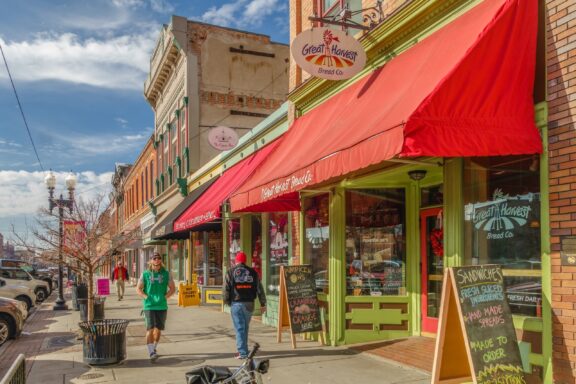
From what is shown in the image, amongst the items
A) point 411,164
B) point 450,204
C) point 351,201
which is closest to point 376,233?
point 351,201

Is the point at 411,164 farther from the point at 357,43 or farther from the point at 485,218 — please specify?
the point at 357,43

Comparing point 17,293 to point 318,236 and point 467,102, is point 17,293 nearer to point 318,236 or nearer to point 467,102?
point 318,236

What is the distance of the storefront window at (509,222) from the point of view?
19.7 feet

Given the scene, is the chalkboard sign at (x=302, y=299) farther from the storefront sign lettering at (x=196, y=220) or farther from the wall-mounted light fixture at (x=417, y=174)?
the storefront sign lettering at (x=196, y=220)

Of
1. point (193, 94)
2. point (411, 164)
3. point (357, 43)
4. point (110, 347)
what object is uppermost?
point (193, 94)

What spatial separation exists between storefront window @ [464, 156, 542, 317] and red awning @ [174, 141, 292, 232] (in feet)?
22.6

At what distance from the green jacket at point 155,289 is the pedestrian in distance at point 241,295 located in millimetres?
1147

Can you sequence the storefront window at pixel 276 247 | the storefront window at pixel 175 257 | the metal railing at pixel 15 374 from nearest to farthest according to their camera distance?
1. the metal railing at pixel 15 374
2. the storefront window at pixel 276 247
3. the storefront window at pixel 175 257

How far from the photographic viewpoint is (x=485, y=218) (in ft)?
21.9

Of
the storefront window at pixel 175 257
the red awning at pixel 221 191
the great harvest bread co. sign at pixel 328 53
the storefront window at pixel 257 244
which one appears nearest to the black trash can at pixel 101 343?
the great harvest bread co. sign at pixel 328 53

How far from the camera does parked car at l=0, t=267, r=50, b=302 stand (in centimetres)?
2392

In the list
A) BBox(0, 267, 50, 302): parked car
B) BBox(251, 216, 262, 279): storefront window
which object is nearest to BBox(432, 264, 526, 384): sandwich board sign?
BBox(251, 216, 262, 279): storefront window

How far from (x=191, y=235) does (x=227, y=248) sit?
23.8 feet

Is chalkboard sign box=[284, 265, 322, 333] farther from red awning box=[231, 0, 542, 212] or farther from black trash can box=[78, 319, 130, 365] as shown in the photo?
red awning box=[231, 0, 542, 212]
